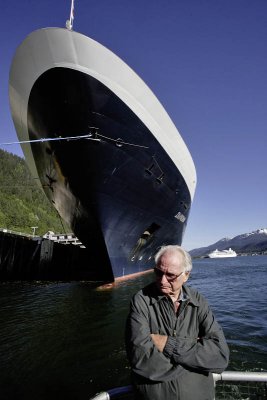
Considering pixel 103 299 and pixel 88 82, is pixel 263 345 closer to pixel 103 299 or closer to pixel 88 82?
pixel 103 299

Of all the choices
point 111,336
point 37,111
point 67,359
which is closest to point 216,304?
point 111,336

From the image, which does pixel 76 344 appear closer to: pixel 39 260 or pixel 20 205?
pixel 39 260

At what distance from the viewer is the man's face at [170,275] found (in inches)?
87.3

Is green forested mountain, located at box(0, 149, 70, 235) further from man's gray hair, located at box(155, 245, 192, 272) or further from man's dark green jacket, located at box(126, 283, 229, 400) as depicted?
man's dark green jacket, located at box(126, 283, 229, 400)

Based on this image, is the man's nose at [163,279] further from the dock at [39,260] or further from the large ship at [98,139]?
the dock at [39,260]

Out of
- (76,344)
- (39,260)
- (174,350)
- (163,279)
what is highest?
(39,260)

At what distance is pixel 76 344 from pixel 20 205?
8876 cm

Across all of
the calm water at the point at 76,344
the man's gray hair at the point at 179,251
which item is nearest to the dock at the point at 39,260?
the calm water at the point at 76,344

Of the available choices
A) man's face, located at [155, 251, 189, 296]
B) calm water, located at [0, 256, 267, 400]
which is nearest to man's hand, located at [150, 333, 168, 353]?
man's face, located at [155, 251, 189, 296]

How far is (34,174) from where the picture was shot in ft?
57.8

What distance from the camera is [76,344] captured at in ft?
21.3

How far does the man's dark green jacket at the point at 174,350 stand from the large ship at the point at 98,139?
798 centimetres

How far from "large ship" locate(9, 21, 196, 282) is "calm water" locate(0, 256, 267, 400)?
3595mm

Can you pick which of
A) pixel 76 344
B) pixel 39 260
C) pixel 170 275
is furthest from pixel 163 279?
pixel 39 260
